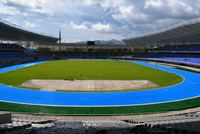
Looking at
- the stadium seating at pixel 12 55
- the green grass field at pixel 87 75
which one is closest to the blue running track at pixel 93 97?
the green grass field at pixel 87 75

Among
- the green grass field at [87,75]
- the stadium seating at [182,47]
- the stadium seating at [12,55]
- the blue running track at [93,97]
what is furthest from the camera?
the stadium seating at [182,47]

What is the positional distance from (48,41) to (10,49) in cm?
3769

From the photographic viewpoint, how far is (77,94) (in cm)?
2841

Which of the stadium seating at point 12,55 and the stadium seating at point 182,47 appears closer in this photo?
the stadium seating at point 12,55

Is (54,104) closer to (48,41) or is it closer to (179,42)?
(179,42)

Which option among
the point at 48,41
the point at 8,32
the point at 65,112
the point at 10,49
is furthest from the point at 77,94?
the point at 48,41

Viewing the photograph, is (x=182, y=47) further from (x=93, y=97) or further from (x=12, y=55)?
(x=93, y=97)

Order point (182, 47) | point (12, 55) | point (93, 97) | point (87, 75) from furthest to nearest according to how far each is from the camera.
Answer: point (182, 47), point (12, 55), point (87, 75), point (93, 97)

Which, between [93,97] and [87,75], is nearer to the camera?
[93,97]

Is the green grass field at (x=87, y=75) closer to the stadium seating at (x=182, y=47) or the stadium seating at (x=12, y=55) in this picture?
the stadium seating at (x=12, y=55)

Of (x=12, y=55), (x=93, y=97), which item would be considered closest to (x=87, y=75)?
(x=93, y=97)

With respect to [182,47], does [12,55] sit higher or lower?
lower

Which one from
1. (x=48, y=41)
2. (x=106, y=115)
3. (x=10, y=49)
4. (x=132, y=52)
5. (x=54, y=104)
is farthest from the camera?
(x=48, y=41)

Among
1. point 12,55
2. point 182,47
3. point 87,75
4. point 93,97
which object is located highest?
point 182,47
